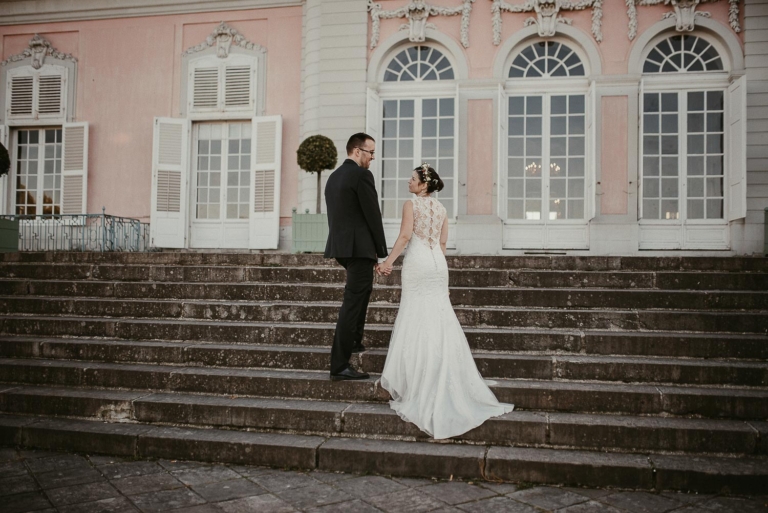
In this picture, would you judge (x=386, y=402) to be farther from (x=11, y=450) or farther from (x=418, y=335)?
(x=11, y=450)

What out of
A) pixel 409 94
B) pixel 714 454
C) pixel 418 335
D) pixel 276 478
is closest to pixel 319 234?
pixel 409 94

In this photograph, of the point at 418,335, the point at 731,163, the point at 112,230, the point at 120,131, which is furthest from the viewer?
the point at 120,131

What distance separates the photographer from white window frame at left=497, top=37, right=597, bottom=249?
31.5 feet

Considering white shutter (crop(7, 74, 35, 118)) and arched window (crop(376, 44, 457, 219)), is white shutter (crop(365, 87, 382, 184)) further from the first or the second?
white shutter (crop(7, 74, 35, 118))

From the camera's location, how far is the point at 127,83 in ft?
36.8

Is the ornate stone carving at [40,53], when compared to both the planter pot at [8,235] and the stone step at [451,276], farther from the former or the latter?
the stone step at [451,276]

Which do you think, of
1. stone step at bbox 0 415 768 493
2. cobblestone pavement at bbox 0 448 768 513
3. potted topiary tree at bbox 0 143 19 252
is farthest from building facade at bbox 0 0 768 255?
cobblestone pavement at bbox 0 448 768 513

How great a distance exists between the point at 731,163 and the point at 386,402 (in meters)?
7.55

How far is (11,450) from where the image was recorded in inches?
163

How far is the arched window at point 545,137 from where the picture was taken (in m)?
9.74

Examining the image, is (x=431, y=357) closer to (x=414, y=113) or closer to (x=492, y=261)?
(x=492, y=261)

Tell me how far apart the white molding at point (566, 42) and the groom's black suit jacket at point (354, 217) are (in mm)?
6175

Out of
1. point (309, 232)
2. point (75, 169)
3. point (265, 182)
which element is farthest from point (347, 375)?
point (75, 169)

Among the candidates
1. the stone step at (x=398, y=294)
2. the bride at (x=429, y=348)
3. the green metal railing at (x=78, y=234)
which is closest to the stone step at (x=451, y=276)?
the stone step at (x=398, y=294)
